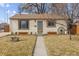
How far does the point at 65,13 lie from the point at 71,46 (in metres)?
0.47

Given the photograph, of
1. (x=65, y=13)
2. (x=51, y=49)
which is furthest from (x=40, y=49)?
(x=65, y=13)

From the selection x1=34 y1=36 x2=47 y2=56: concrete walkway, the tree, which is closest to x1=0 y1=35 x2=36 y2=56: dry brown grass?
x1=34 y1=36 x2=47 y2=56: concrete walkway

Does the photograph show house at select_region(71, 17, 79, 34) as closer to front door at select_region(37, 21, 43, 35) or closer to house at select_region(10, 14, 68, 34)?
house at select_region(10, 14, 68, 34)

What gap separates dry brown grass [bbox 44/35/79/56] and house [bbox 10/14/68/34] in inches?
3.3

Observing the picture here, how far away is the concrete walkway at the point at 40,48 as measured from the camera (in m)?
6.88

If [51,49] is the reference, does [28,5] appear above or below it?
above

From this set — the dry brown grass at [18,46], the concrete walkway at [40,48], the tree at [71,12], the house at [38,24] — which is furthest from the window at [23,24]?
the tree at [71,12]

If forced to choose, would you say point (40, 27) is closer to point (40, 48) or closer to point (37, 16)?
point (37, 16)

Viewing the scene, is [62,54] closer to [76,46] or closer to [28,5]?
[76,46]

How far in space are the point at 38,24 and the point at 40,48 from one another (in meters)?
0.34

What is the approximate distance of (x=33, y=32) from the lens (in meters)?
7.00

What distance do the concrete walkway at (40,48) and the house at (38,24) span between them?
12 cm

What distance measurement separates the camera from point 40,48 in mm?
6918

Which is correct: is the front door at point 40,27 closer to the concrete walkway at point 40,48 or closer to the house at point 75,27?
the concrete walkway at point 40,48
